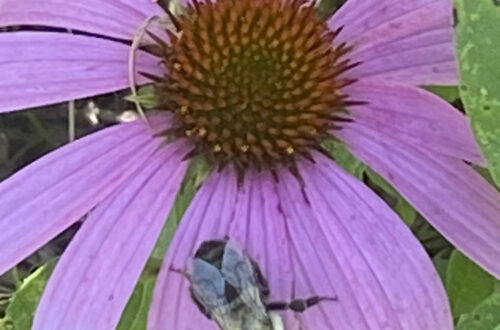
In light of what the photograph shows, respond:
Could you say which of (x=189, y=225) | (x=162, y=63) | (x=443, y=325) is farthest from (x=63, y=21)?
(x=443, y=325)

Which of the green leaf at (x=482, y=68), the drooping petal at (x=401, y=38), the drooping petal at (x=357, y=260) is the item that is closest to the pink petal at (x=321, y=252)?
the drooping petal at (x=357, y=260)

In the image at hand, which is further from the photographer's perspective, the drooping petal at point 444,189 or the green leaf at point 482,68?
the drooping petal at point 444,189

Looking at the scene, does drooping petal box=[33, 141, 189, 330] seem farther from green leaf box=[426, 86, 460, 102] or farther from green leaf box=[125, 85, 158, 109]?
green leaf box=[426, 86, 460, 102]

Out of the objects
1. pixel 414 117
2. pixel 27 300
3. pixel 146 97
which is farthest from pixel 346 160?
pixel 27 300

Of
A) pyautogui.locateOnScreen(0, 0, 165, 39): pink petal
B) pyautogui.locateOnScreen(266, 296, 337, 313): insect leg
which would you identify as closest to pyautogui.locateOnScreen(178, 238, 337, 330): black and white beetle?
pyautogui.locateOnScreen(266, 296, 337, 313): insect leg

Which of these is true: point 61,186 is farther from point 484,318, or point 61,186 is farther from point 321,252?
point 484,318

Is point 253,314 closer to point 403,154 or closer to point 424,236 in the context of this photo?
point 403,154

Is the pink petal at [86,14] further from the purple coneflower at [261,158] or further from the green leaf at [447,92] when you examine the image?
the green leaf at [447,92]
